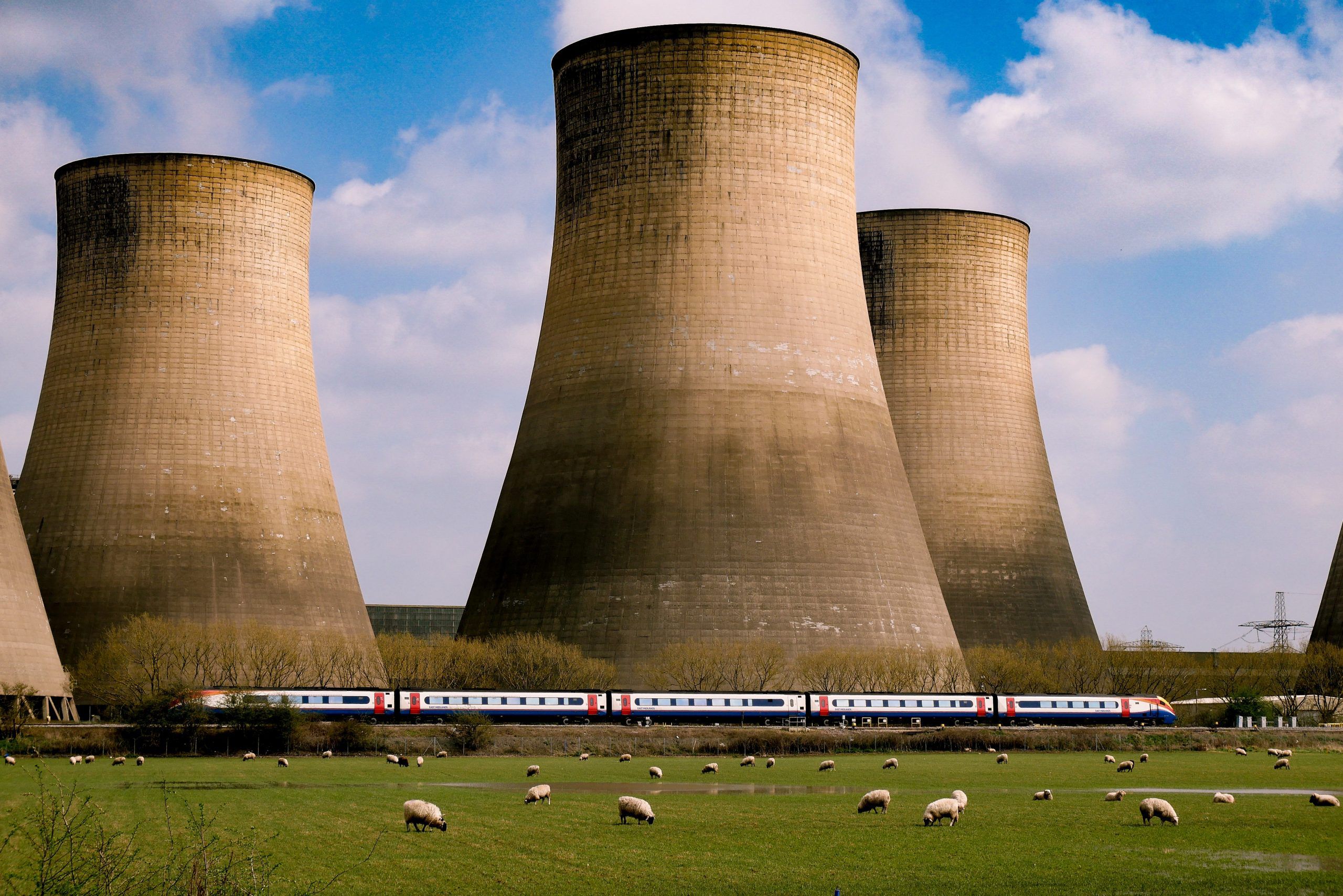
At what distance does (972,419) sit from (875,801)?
39663mm

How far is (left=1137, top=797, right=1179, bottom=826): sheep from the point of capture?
19.6 m

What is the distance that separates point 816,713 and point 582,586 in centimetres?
699

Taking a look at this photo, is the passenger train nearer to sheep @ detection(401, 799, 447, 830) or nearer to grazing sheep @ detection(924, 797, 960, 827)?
sheep @ detection(401, 799, 447, 830)

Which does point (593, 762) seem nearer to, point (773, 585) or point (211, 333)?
point (773, 585)

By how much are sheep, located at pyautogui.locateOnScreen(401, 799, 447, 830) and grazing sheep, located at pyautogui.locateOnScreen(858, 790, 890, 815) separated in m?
5.16

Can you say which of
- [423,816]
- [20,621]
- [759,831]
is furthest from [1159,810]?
[20,621]

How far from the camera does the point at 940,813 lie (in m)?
19.7

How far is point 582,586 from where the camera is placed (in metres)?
46.0

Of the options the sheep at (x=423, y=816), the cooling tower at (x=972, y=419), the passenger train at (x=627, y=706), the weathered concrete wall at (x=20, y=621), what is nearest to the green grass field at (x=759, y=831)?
the sheep at (x=423, y=816)

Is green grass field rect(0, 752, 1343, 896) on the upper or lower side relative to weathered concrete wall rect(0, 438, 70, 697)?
lower

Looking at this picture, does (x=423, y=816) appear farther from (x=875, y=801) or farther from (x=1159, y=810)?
(x=1159, y=810)

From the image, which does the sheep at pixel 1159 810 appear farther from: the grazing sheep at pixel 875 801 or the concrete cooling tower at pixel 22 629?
the concrete cooling tower at pixel 22 629

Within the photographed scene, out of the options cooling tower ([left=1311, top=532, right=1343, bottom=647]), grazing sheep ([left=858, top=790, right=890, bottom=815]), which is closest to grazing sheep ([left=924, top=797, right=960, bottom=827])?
grazing sheep ([left=858, top=790, right=890, bottom=815])

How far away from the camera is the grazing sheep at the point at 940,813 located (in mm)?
19656
